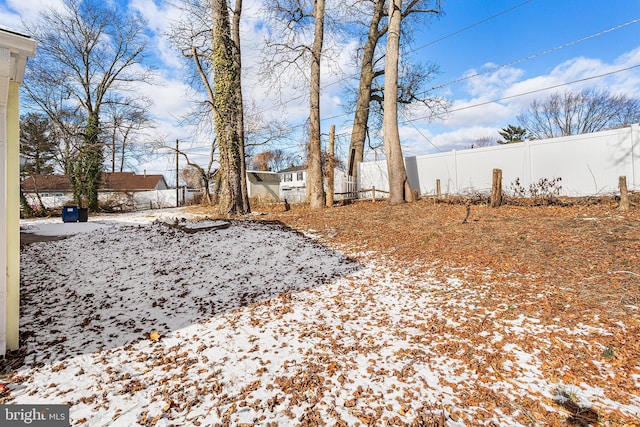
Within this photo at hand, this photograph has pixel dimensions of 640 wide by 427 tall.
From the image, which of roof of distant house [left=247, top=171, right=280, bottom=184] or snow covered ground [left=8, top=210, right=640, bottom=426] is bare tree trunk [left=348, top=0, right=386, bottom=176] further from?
roof of distant house [left=247, top=171, right=280, bottom=184]

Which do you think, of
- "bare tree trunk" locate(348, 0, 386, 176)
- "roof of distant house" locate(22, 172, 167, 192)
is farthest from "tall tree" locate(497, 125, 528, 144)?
"roof of distant house" locate(22, 172, 167, 192)

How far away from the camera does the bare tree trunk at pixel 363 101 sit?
48.5 feet

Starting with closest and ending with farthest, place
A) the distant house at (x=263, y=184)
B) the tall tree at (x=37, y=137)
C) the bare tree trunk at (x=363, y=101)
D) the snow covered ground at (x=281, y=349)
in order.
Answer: the snow covered ground at (x=281, y=349) → the bare tree trunk at (x=363, y=101) → the tall tree at (x=37, y=137) → the distant house at (x=263, y=184)

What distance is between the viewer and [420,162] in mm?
13445

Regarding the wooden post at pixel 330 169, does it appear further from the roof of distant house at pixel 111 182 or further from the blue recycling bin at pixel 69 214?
the roof of distant house at pixel 111 182

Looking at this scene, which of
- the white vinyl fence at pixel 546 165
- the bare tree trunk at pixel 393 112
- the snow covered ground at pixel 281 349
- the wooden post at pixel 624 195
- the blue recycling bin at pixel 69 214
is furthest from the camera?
the blue recycling bin at pixel 69 214

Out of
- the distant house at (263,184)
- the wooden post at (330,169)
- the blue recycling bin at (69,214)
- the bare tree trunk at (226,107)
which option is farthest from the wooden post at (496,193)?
the distant house at (263,184)

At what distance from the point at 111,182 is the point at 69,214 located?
55.1 feet

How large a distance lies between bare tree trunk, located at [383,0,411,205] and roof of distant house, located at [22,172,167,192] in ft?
60.1

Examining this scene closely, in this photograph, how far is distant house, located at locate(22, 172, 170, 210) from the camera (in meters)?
19.4

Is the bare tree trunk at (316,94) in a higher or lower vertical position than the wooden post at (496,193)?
→ higher

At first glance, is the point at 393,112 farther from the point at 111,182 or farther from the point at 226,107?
the point at 111,182

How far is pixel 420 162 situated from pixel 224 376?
42.3 ft

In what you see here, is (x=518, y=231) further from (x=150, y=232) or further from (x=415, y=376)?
(x=150, y=232)
